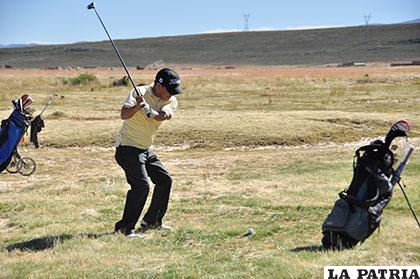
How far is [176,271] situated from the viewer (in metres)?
6.56

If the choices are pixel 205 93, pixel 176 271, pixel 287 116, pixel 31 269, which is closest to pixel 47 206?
pixel 31 269

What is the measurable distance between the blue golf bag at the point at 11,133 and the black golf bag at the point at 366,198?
851cm

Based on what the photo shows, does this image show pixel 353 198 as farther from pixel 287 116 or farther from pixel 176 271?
pixel 287 116

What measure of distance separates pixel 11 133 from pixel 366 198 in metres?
8.95

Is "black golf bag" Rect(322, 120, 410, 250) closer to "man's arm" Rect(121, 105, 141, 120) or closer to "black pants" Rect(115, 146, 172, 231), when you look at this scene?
"black pants" Rect(115, 146, 172, 231)

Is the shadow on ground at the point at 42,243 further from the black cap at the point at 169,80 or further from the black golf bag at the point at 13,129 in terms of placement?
the black golf bag at the point at 13,129

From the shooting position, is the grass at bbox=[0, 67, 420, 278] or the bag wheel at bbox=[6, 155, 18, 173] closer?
the grass at bbox=[0, 67, 420, 278]

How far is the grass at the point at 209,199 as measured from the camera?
6.77 metres

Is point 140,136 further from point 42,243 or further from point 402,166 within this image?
point 402,166

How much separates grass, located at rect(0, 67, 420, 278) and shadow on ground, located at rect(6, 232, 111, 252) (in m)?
0.02

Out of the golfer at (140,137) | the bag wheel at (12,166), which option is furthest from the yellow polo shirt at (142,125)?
the bag wheel at (12,166)

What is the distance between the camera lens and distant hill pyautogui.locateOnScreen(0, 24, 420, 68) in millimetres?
106625

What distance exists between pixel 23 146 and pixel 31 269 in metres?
13.1

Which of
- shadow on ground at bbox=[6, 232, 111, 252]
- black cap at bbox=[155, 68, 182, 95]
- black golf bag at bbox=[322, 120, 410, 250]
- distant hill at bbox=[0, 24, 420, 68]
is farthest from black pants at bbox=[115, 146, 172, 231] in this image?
distant hill at bbox=[0, 24, 420, 68]
